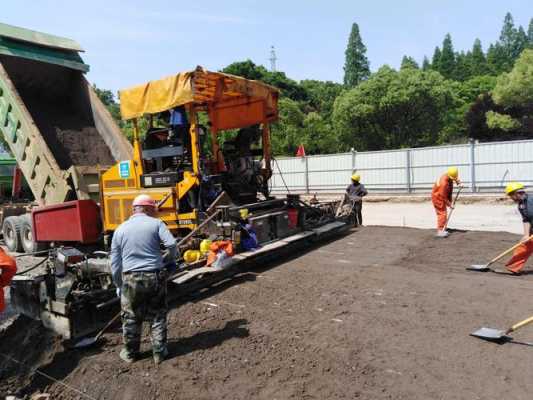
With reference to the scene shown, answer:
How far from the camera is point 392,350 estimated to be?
3.82 metres

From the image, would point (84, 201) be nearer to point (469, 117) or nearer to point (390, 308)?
point (390, 308)

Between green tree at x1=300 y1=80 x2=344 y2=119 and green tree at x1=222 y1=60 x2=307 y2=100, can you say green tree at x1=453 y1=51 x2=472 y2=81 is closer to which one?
green tree at x1=300 y1=80 x2=344 y2=119

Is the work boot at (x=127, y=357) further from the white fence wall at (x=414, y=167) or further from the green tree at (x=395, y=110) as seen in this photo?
the green tree at (x=395, y=110)

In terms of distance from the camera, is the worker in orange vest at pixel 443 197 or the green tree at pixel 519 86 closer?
the worker in orange vest at pixel 443 197

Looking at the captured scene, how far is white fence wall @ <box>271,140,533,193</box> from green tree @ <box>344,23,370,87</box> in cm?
3296

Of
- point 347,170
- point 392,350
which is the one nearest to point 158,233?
point 392,350

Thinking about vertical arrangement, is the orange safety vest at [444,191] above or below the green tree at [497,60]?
below

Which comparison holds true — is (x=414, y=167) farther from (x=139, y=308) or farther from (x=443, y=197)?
(x=139, y=308)

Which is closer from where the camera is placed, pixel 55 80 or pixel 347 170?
pixel 55 80

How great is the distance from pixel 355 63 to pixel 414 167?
37409 mm

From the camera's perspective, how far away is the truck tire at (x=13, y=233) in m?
9.74

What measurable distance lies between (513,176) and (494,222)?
5314 millimetres

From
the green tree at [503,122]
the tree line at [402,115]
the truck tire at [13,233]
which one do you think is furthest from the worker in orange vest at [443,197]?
the green tree at [503,122]

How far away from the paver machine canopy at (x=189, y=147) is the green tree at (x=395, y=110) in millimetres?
21866
